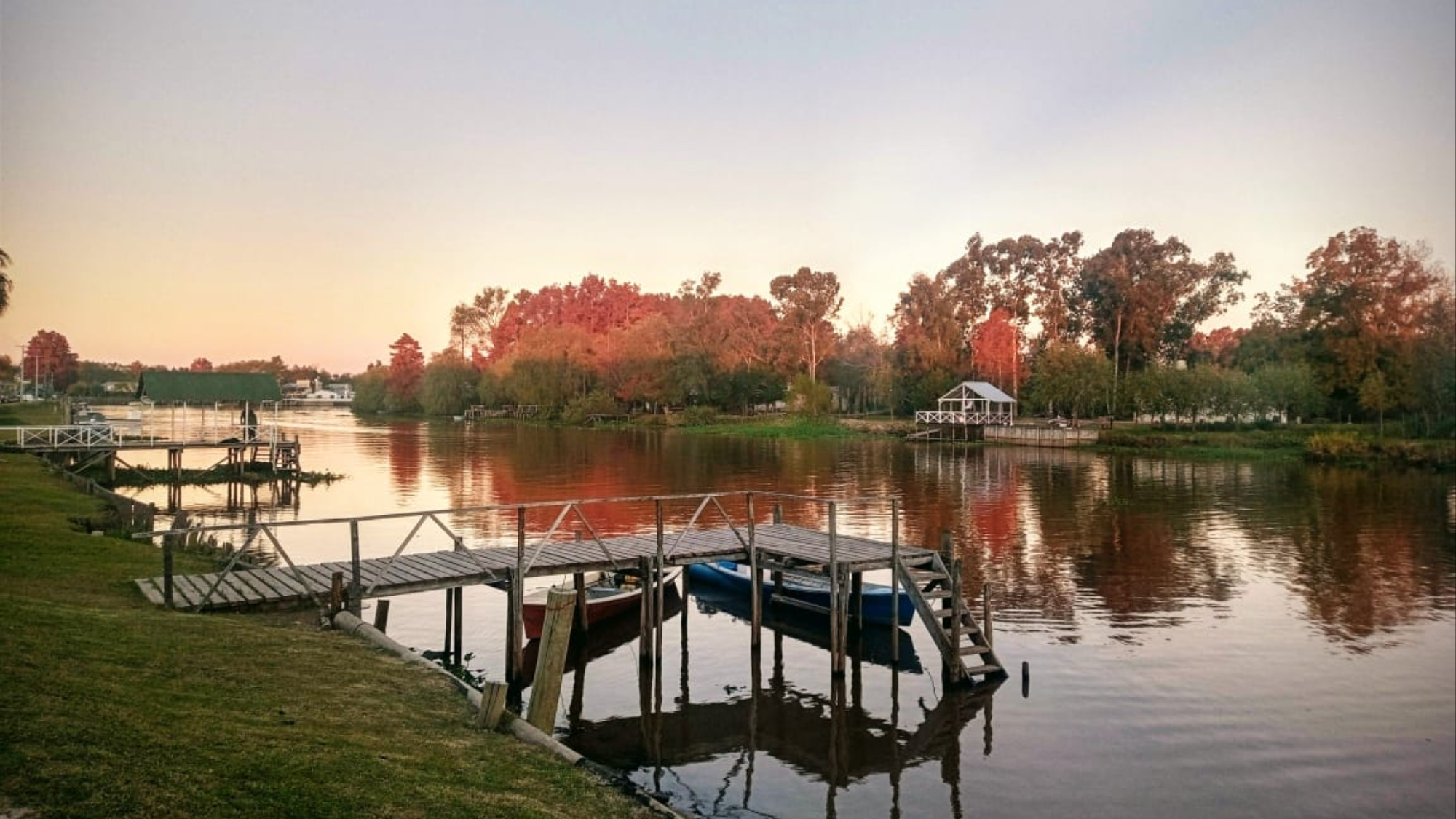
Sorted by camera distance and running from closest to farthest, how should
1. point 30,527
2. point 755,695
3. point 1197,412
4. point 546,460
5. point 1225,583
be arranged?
point 755,695 < point 30,527 < point 1225,583 < point 546,460 < point 1197,412

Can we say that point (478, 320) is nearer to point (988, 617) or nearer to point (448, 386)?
point (448, 386)

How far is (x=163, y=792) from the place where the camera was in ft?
23.9

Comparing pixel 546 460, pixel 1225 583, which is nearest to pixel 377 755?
pixel 1225 583

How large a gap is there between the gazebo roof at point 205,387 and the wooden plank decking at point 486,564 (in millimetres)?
39251

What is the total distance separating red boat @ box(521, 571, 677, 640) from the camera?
20.3 metres

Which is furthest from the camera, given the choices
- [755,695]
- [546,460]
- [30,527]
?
[546,460]

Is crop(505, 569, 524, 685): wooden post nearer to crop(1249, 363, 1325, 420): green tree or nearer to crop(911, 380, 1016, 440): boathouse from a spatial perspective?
crop(911, 380, 1016, 440): boathouse

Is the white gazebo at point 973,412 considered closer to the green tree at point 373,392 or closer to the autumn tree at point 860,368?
the autumn tree at point 860,368

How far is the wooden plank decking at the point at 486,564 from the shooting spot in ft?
51.4

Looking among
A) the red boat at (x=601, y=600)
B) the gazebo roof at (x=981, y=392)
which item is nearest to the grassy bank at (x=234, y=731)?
the red boat at (x=601, y=600)

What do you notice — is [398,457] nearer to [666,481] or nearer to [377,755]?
[666,481]

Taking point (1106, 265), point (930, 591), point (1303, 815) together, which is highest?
point (1106, 265)

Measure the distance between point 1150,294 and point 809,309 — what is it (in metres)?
40.5

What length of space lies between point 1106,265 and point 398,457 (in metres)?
78.3
